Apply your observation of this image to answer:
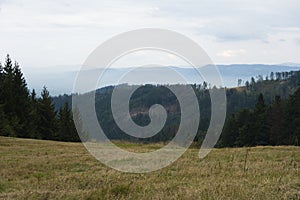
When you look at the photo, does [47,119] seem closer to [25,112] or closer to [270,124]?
[25,112]

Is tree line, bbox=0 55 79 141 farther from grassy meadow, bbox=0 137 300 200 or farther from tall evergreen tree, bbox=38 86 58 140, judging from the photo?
grassy meadow, bbox=0 137 300 200

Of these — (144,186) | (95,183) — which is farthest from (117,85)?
(144,186)

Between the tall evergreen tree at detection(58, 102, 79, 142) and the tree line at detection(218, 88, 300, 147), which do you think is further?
the tree line at detection(218, 88, 300, 147)

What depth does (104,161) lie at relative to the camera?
17.2m

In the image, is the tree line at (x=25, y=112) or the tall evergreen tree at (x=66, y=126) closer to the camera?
the tree line at (x=25, y=112)

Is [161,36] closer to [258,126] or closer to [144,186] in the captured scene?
[144,186]

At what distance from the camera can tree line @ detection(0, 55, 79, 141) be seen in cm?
5225

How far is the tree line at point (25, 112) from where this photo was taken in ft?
171

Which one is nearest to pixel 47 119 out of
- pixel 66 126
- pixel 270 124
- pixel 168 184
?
pixel 66 126

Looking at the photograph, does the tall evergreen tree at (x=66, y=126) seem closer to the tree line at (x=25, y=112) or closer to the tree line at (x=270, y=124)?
the tree line at (x=25, y=112)

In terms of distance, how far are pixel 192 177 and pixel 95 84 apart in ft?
15.6

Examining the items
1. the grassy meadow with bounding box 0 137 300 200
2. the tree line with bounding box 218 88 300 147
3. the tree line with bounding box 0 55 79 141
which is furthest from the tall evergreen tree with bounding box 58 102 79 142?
the grassy meadow with bounding box 0 137 300 200

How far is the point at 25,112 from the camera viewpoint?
54156mm

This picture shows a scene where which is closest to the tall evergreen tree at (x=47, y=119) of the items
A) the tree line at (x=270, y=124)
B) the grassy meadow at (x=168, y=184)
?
the tree line at (x=270, y=124)
